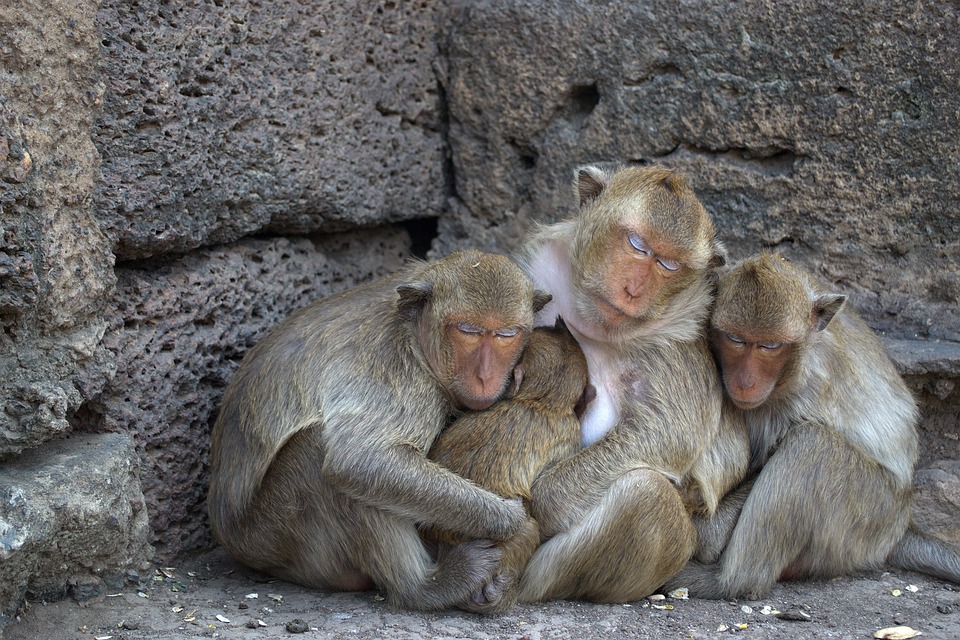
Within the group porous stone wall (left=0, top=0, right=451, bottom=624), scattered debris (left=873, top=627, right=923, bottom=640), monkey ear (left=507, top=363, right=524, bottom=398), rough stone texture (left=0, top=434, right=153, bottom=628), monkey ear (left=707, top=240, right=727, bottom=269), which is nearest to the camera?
rough stone texture (left=0, top=434, right=153, bottom=628)

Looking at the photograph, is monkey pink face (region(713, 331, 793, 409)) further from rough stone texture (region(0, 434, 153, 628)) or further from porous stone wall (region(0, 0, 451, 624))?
rough stone texture (region(0, 434, 153, 628))

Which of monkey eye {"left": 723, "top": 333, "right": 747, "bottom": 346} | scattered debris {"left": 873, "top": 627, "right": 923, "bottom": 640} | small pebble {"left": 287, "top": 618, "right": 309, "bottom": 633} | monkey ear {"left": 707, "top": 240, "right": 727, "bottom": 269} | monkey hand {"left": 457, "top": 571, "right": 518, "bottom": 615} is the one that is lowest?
small pebble {"left": 287, "top": 618, "right": 309, "bottom": 633}

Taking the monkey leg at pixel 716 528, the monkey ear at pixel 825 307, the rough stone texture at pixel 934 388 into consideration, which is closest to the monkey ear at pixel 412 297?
the monkey leg at pixel 716 528

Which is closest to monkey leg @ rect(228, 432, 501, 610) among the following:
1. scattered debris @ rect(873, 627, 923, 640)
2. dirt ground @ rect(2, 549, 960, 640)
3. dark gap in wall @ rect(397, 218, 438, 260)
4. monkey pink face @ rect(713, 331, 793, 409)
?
dirt ground @ rect(2, 549, 960, 640)

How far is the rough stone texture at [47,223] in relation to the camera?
146 inches

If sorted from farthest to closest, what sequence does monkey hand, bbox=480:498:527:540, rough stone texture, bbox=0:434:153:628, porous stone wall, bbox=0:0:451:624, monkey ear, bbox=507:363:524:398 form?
monkey ear, bbox=507:363:524:398 → monkey hand, bbox=480:498:527:540 → porous stone wall, bbox=0:0:451:624 → rough stone texture, bbox=0:434:153:628

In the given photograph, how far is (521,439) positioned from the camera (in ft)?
14.1

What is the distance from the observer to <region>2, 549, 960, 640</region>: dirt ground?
3947 mm

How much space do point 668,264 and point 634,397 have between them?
1.95 ft

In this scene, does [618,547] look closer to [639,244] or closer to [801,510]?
[801,510]

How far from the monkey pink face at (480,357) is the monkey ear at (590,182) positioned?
0.87 metres

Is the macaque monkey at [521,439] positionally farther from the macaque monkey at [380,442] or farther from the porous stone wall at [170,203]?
the porous stone wall at [170,203]

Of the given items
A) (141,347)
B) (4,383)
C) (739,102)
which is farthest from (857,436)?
(4,383)

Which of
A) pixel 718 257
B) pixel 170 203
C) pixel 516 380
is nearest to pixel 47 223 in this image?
pixel 170 203
